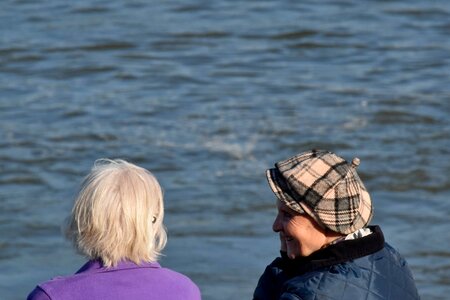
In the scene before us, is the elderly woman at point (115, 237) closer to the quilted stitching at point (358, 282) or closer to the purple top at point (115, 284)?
the purple top at point (115, 284)

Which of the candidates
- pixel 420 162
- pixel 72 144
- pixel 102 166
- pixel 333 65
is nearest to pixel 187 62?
pixel 333 65

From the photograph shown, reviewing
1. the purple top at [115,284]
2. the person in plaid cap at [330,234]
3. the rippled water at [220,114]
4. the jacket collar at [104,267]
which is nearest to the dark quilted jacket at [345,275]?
the person in plaid cap at [330,234]

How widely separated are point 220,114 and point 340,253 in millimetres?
6191

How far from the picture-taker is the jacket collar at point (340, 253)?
3.47m

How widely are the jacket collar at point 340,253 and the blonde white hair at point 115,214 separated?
1.41ft

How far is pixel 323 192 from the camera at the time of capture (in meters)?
3.50

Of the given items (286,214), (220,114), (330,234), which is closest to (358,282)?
(330,234)

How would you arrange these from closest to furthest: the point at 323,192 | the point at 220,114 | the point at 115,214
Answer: the point at 115,214, the point at 323,192, the point at 220,114

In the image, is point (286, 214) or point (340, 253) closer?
point (340, 253)

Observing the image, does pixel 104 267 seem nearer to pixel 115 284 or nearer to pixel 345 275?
pixel 115 284

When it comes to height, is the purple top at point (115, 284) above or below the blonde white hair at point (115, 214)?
below

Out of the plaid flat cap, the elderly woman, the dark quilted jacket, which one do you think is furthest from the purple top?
the plaid flat cap

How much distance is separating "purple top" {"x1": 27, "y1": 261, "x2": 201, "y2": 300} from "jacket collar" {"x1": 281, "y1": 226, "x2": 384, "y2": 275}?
35cm

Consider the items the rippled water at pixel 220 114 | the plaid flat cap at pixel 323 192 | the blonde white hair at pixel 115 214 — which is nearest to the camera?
the blonde white hair at pixel 115 214
